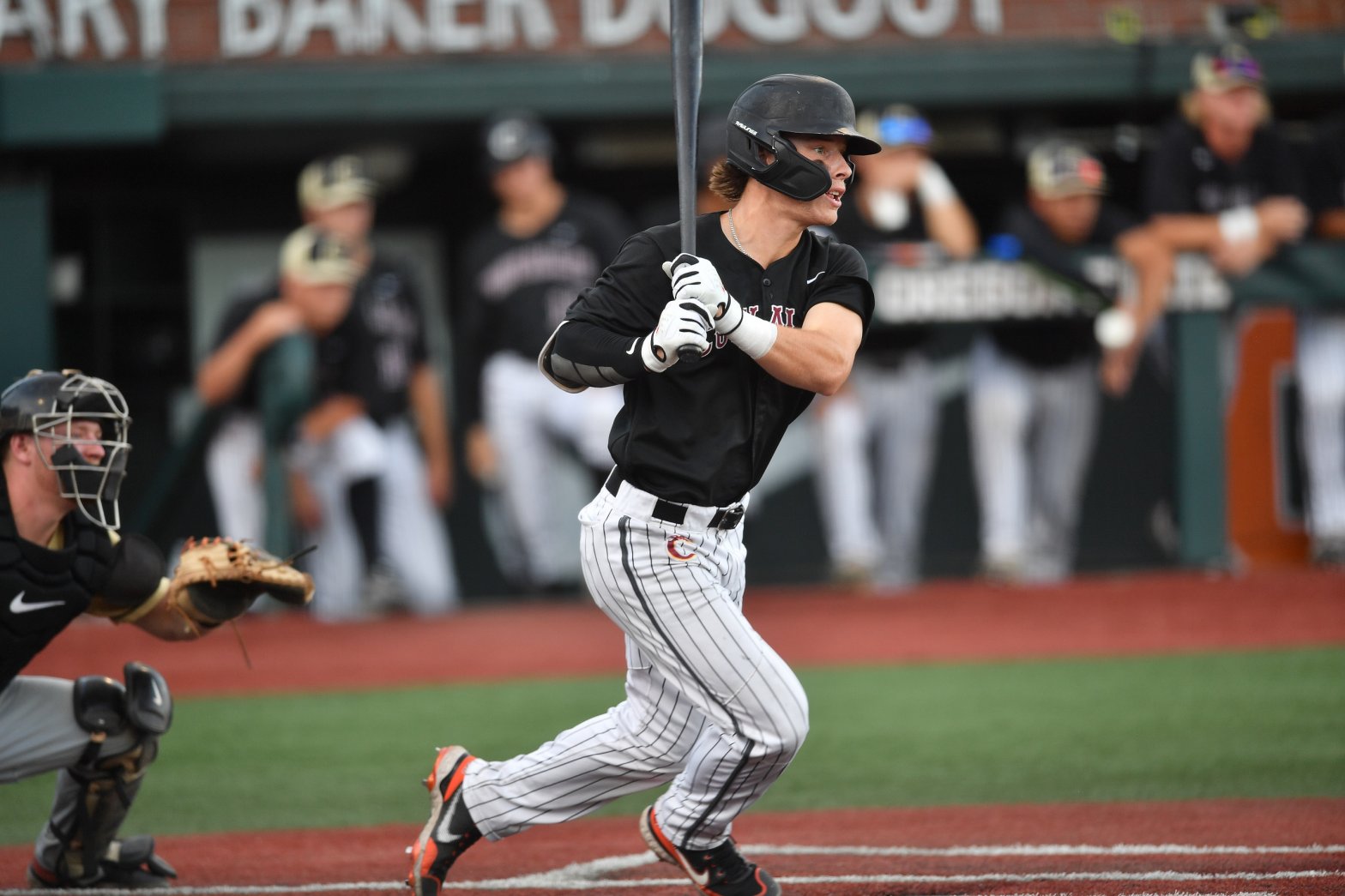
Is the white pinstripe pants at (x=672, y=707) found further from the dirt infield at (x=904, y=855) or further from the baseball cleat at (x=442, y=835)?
the dirt infield at (x=904, y=855)

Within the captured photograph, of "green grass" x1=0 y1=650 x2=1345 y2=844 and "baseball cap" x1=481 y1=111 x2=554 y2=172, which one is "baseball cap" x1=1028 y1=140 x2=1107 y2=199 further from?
"green grass" x1=0 y1=650 x2=1345 y2=844

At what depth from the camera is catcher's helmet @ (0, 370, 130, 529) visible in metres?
3.61

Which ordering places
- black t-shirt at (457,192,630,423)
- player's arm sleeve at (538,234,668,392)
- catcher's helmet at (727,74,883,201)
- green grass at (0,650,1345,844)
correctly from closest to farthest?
player's arm sleeve at (538,234,668,392)
catcher's helmet at (727,74,883,201)
green grass at (0,650,1345,844)
black t-shirt at (457,192,630,423)

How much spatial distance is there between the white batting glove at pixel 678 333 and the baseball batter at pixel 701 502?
7 centimetres

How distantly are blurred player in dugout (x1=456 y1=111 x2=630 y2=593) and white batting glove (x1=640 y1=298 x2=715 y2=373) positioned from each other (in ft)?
17.2

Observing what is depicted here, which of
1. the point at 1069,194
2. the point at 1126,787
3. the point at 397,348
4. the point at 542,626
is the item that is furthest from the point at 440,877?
the point at 1069,194

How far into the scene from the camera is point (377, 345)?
8789 millimetres

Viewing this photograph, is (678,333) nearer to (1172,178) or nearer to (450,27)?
(1172,178)

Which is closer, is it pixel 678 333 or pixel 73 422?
pixel 678 333

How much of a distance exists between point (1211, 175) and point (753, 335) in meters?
6.22

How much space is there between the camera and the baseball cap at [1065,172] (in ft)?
28.7

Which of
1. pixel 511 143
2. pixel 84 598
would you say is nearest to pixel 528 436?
pixel 511 143

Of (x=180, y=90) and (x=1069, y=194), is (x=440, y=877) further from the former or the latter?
(x=180, y=90)

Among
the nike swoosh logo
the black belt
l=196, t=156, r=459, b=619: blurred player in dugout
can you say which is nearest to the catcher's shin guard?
the nike swoosh logo
